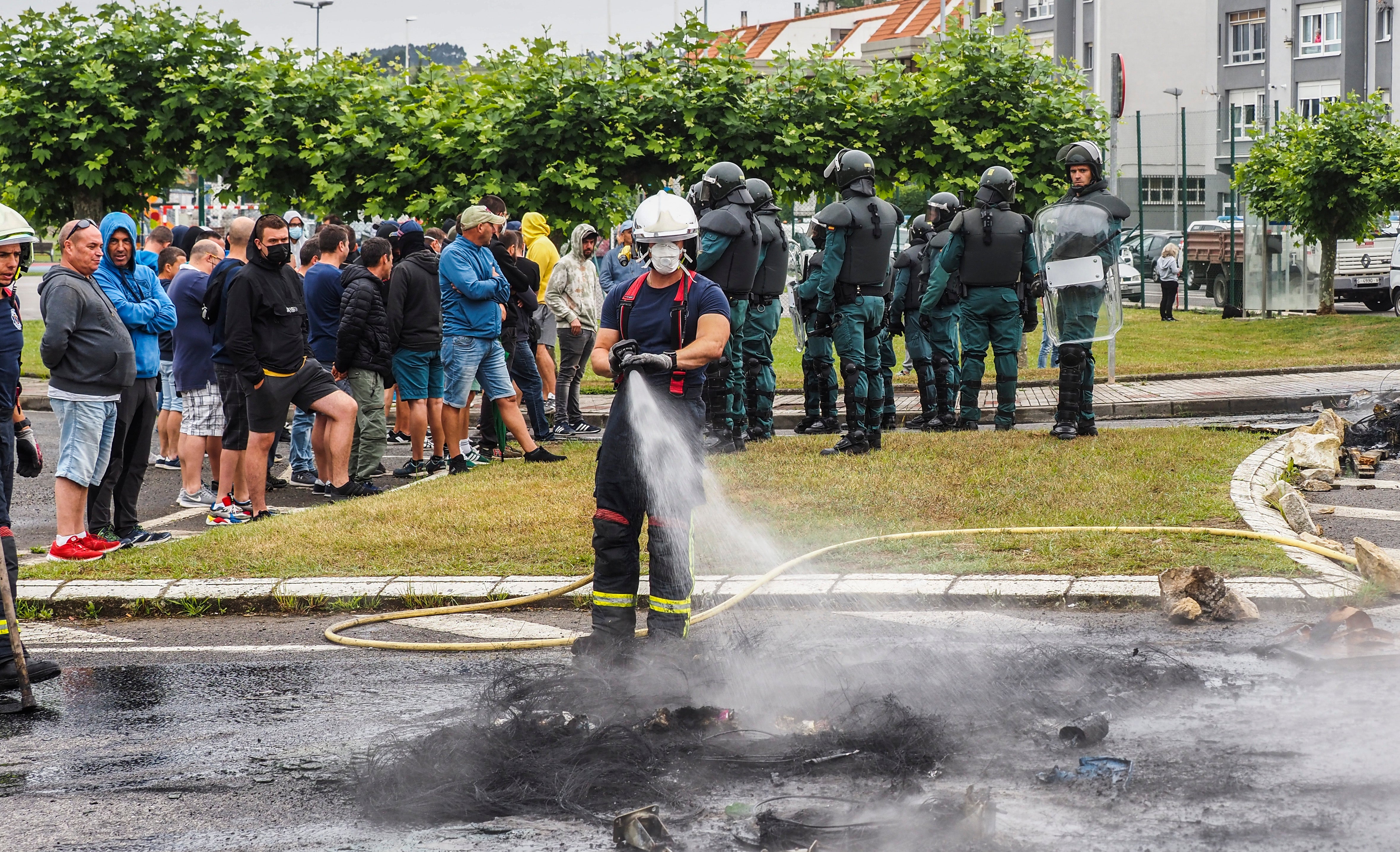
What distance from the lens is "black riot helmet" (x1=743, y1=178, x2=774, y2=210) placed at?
40.2 ft

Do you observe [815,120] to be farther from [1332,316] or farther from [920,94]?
[1332,316]

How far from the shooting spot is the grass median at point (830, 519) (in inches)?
303

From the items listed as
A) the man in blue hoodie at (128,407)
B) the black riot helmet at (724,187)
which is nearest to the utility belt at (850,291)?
the black riot helmet at (724,187)

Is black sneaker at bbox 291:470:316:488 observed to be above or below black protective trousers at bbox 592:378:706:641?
below

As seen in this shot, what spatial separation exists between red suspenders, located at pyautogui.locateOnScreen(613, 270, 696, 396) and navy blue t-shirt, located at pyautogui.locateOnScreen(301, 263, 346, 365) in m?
5.24

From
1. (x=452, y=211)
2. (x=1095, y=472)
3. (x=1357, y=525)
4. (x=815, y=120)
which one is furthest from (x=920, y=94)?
(x=1357, y=525)

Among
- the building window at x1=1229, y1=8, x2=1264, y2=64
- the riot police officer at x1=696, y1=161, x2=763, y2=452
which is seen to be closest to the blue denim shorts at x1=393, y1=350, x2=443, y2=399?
the riot police officer at x1=696, y1=161, x2=763, y2=452

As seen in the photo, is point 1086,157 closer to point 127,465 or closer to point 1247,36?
point 127,465

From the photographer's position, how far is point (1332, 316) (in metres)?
24.8

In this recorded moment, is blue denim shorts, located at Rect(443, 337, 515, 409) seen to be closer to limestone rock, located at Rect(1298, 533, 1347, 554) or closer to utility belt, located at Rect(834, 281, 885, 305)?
utility belt, located at Rect(834, 281, 885, 305)

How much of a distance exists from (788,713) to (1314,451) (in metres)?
7.11

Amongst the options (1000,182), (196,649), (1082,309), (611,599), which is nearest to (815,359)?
(1000,182)

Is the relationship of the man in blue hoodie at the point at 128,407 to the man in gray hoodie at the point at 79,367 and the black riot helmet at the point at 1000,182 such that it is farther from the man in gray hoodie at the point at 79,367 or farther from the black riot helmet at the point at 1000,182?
the black riot helmet at the point at 1000,182

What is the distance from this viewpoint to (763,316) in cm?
1251
